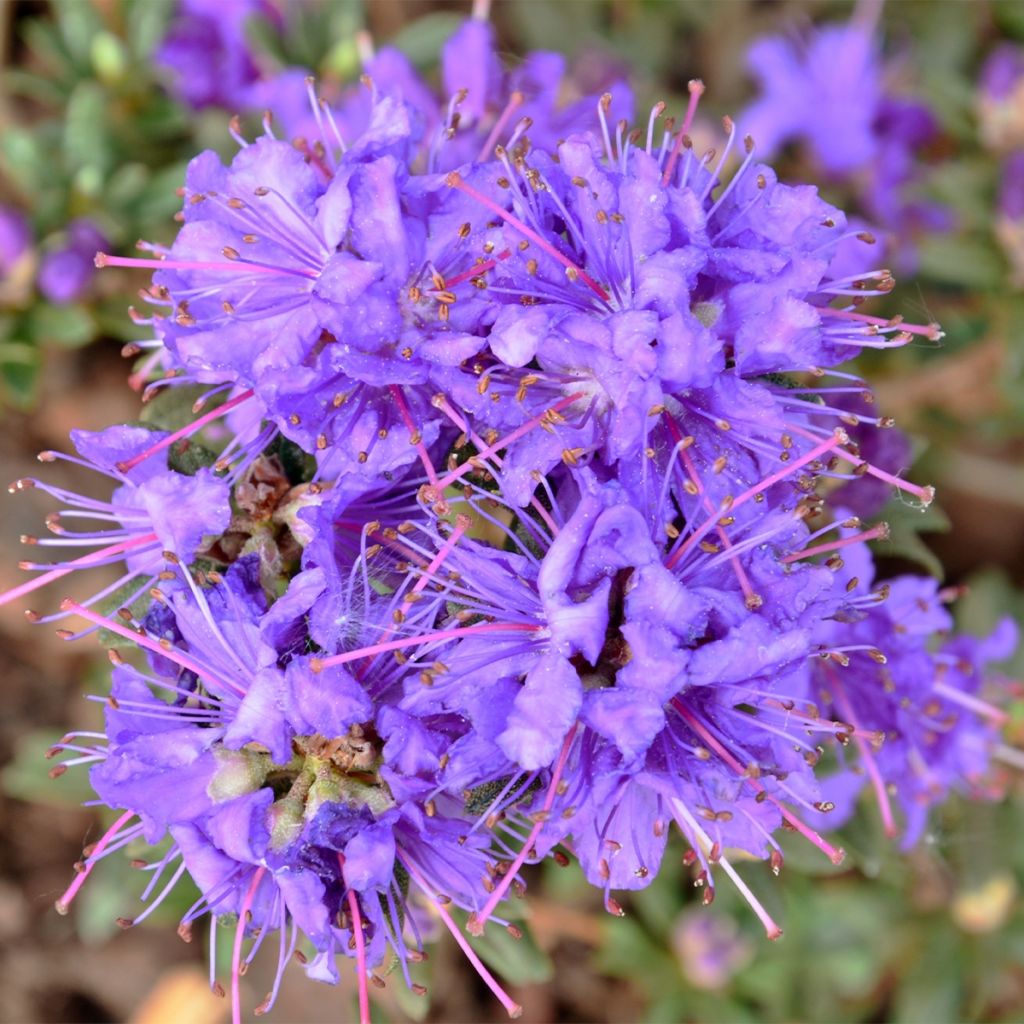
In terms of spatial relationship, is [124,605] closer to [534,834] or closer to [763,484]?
[534,834]

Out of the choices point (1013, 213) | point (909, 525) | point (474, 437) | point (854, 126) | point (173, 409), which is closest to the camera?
point (474, 437)

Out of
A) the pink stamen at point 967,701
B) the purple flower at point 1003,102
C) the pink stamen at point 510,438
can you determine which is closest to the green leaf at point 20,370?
the pink stamen at point 510,438

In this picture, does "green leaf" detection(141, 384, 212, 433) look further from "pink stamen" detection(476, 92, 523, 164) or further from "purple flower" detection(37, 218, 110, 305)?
"purple flower" detection(37, 218, 110, 305)

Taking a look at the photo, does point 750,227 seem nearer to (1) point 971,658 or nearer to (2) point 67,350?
(1) point 971,658

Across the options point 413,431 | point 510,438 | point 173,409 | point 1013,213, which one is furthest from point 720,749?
point 1013,213

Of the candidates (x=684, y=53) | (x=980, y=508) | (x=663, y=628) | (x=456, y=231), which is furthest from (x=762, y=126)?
(x=663, y=628)
